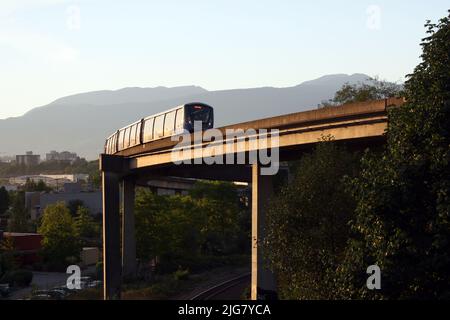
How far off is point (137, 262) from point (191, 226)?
6323 mm

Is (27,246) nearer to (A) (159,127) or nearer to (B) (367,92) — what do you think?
(A) (159,127)

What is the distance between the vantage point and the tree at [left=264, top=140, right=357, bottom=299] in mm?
22562

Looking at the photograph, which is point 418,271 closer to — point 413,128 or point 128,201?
point 413,128

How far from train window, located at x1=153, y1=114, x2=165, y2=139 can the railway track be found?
1145 centimetres

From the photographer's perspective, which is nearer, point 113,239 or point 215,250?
point 113,239

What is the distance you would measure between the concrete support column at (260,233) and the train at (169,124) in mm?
11524

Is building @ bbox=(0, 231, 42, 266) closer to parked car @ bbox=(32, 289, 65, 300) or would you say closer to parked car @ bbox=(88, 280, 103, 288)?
parked car @ bbox=(88, 280, 103, 288)

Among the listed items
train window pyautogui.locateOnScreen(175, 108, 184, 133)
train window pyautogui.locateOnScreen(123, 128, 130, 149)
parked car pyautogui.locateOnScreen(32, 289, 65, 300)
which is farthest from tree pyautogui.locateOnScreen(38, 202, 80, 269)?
train window pyautogui.locateOnScreen(175, 108, 184, 133)

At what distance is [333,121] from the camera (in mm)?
30969

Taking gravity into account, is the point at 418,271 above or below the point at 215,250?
above

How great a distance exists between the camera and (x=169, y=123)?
5100 cm

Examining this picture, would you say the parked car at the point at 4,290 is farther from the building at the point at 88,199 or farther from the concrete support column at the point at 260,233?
the building at the point at 88,199

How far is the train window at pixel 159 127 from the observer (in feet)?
170

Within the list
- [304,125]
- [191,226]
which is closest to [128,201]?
[191,226]
